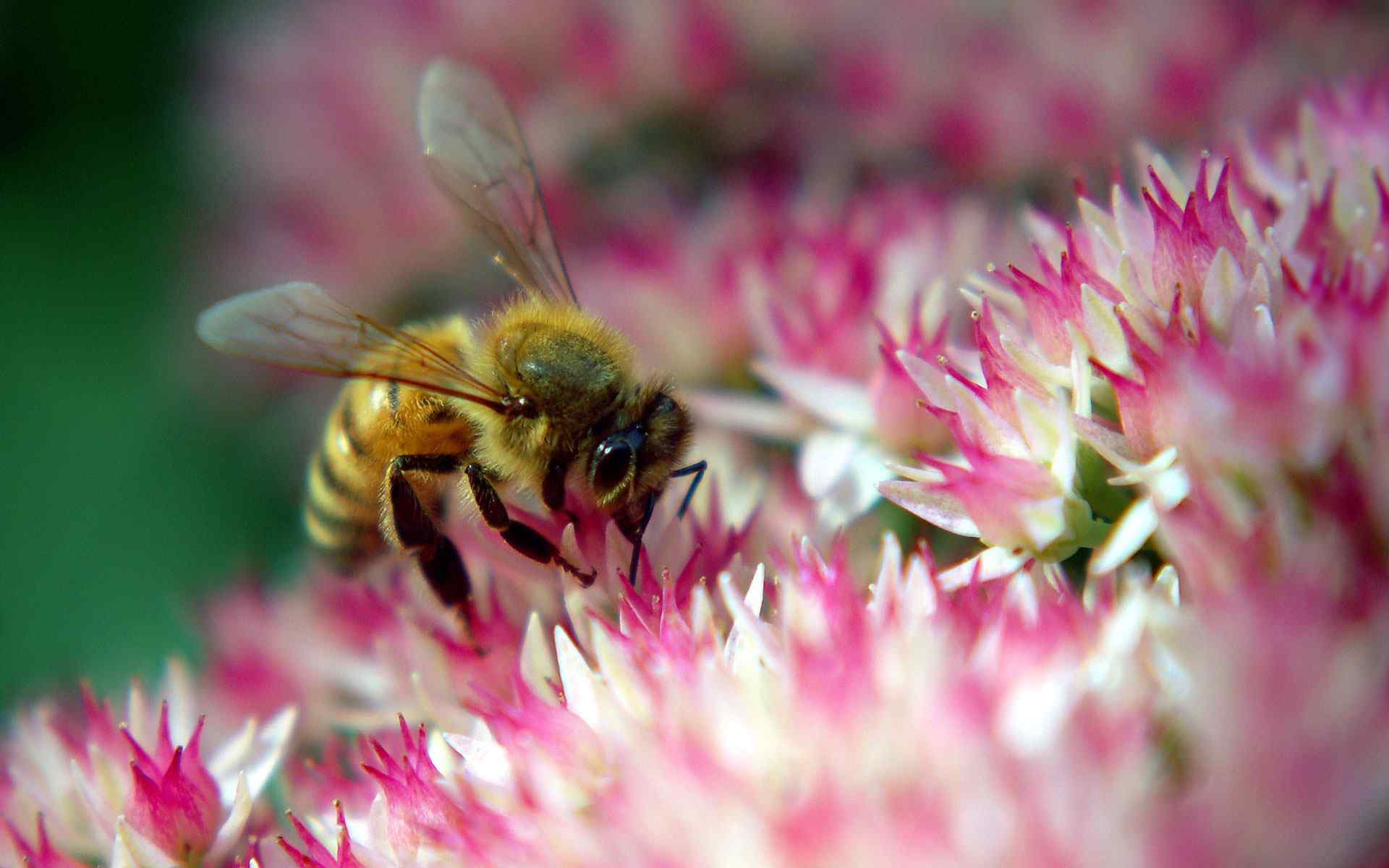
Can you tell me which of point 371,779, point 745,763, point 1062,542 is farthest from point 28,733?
point 1062,542

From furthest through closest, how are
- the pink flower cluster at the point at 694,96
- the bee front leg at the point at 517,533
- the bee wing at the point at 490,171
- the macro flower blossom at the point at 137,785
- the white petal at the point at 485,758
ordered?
the pink flower cluster at the point at 694,96
the bee wing at the point at 490,171
the bee front leg at the point at 517,533
the macro flower blossom at the point at 137,785
the white petal at the point at 485,758

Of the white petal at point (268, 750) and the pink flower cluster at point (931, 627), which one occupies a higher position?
the white petal at point (268, 750)

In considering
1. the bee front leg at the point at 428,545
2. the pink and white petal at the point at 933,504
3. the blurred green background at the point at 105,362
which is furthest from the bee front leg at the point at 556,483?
the blurred green background at the point at 105,362

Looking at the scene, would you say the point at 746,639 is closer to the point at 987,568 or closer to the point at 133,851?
the point at 987,568

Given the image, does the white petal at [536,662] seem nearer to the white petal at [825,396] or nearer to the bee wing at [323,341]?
the bee wing at [323,341]

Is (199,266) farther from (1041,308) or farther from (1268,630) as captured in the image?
(1268,630)

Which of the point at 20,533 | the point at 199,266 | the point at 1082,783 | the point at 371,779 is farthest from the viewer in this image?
the point at 199,266

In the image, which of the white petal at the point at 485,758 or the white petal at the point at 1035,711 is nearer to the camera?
the white petal at the point at 1035,711

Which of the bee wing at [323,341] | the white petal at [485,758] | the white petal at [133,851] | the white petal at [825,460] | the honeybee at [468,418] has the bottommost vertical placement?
the white petal at [825,460]
